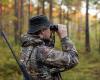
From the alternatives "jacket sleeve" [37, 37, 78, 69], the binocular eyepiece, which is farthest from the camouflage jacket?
the binocular eyepiece

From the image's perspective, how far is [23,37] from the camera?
400 centimetres

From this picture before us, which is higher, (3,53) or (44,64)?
(44,64)

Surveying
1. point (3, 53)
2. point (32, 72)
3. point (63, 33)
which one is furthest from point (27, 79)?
point (3, 53)

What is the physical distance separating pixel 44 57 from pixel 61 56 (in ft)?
0.66

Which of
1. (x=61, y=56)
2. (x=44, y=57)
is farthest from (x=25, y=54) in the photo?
(x=61, y=56)

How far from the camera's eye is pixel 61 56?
3.88 m

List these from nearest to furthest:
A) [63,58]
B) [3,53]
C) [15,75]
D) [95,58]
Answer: [63,58]
[15,75]
[3,53]
[95,58]

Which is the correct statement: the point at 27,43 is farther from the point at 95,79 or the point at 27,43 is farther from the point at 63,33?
the point at 95,79

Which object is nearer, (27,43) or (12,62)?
(27,43)

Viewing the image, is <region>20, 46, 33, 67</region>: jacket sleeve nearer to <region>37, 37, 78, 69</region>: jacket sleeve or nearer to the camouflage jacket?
the camouflage jacket

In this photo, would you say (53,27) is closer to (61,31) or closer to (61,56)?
(61,31)

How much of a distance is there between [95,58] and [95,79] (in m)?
7.15

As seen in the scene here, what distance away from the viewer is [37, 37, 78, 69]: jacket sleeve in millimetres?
3850

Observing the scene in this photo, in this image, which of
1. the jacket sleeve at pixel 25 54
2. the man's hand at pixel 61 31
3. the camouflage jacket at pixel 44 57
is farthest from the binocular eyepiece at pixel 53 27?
the jacket sleeve at pixel 25 54
